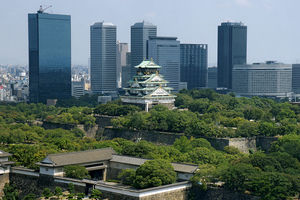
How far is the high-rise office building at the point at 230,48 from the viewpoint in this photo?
515 ft

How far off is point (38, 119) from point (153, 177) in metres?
44.3

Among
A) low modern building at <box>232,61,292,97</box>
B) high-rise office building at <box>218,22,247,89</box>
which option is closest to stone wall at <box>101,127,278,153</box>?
low modern building at <box>232,61,292,97</box>

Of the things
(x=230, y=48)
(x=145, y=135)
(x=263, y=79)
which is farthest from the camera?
(x=230, y=48)

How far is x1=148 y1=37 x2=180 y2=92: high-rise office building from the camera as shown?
463 ft

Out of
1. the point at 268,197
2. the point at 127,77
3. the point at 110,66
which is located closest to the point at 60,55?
the point at 110,66

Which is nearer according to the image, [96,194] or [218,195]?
[96,194]

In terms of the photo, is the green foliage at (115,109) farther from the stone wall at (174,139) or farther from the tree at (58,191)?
the tree at (58,191)

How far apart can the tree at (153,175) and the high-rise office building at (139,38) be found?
109246mm

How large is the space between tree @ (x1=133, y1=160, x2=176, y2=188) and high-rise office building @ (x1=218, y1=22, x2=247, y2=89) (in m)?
119

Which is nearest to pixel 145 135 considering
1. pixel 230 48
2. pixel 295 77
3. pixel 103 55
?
pixel 103 55

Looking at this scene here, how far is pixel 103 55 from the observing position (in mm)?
150875

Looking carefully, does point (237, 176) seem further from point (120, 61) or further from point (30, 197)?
point (120, 61)

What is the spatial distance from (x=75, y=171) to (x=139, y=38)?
10982 cm

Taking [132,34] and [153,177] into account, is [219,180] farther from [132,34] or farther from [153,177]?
[132,34]
